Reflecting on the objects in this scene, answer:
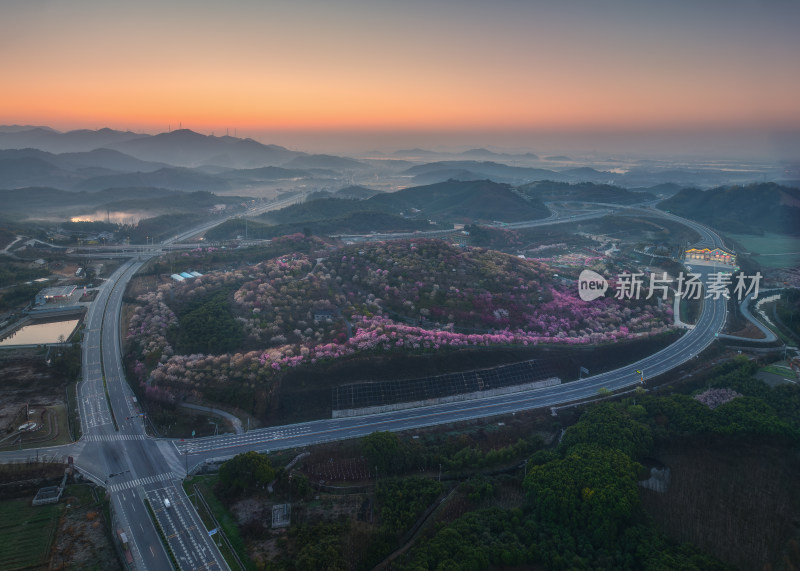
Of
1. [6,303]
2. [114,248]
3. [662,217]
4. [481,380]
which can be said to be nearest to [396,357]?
[481,380]

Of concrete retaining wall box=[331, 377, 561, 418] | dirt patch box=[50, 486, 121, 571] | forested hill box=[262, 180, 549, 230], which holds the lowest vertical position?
dirt patch box=[50, 486, 121, 571]

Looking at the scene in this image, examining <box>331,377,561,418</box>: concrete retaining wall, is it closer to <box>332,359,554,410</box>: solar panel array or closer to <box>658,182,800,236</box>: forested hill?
<box>332,359,554,410</box>: solar panel array

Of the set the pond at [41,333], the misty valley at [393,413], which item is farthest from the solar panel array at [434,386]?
the pond at [41,333]

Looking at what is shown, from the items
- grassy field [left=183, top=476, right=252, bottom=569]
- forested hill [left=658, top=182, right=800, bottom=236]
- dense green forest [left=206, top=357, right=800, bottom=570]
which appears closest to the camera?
dense green forest [left=206, top=357, right=800, bottom=570]

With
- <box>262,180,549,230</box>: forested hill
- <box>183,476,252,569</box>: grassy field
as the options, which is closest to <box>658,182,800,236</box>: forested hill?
<box>262,180,549,230</box>: forested hill

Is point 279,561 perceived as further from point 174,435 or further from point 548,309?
point 548,309

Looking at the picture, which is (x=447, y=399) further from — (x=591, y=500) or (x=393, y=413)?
(x=591, y=500)

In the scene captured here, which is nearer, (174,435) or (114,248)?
(174,435)
